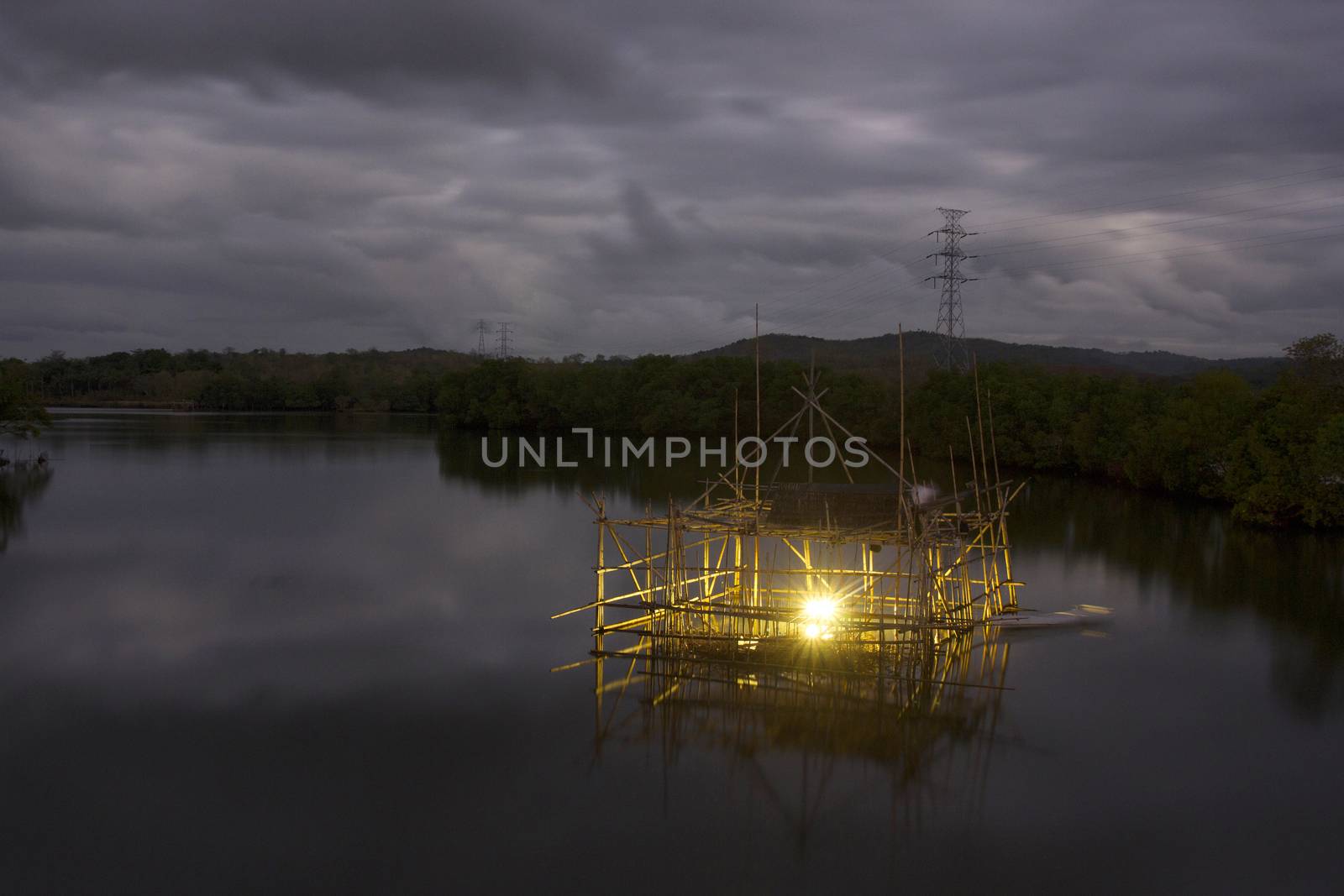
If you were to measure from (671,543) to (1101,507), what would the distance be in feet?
64.2

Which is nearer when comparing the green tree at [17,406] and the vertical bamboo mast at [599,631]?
the vertical bamboo mast at [599,631]

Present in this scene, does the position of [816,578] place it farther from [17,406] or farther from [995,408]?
[17,406]

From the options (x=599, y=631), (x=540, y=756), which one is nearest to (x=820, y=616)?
(x=599, y=631)

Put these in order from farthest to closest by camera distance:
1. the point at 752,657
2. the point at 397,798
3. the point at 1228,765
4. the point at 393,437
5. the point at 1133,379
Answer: the point at 393,437 < the point at 1133,379 < the point at 752,657 < the point at 1228,765 < the point at 397,798

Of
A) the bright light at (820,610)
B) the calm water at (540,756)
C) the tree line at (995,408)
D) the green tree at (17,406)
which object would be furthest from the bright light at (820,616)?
the green tree at (17,406)

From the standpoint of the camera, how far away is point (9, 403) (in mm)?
33094

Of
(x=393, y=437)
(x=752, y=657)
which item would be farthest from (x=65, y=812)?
(x=393, y=437)

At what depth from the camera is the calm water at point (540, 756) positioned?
7.27 m

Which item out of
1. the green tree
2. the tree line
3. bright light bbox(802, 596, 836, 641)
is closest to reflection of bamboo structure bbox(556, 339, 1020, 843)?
bright light bbox(802, 596, 836, 641)

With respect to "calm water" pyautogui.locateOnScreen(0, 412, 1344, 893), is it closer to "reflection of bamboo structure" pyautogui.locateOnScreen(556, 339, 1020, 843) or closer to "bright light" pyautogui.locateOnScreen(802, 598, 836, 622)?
"reflection of bamboo structure" pyautogui.locateOnScreen(556, 339, 1020, 843)

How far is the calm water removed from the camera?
23.9ft

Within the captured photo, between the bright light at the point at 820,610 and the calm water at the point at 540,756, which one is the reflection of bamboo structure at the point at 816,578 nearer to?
the bright light at the point at 820,610

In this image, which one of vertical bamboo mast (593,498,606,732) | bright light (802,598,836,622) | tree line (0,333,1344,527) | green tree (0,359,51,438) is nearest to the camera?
vertical bamboo mast (593,498,606,732)

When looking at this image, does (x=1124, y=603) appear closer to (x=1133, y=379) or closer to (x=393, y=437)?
(x=1133, y=379)
